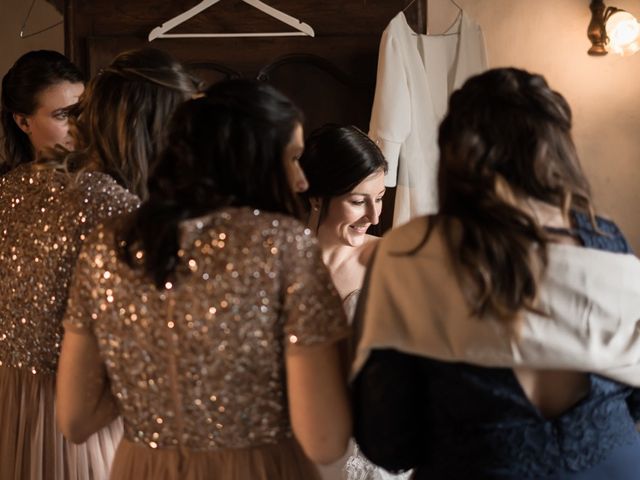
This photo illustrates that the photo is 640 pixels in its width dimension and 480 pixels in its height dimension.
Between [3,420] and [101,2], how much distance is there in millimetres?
1961

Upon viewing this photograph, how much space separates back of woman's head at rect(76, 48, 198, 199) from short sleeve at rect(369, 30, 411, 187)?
164cm

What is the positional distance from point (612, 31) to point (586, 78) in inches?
8.2

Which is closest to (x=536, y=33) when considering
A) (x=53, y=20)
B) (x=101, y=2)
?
(x=101, y=2)

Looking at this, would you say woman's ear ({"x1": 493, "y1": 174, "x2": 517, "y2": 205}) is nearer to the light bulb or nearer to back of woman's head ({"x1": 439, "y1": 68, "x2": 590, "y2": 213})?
back of woman's head ({"x1": 439, "y1": 68, "x2": 590, "y2": 213})

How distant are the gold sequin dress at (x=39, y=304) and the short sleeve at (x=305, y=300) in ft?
1.74

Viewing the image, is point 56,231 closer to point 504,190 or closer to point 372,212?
point 504,190

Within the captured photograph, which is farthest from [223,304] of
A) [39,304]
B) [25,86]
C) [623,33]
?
[623,33]

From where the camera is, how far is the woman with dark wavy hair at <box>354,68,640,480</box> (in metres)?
1.22

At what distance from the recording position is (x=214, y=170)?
127cm

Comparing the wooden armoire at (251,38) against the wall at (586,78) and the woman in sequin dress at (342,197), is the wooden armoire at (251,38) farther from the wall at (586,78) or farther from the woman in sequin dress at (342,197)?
the woman in sequin dress at (342,197)

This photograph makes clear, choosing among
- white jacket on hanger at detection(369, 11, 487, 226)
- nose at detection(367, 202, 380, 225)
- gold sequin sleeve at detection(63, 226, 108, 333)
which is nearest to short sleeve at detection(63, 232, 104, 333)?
gold sequin sleeve at detection(63, 226, 108, 333)

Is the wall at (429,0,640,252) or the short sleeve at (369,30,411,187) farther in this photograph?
the wall at (429,0,640,252)

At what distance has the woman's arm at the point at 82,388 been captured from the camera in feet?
4.52

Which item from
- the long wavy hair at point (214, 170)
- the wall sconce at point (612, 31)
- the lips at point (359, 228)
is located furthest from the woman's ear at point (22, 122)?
the wall sconce at point (612, 31)
